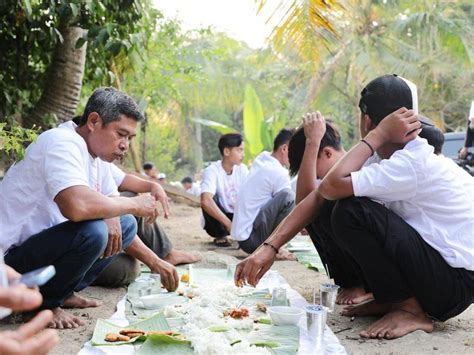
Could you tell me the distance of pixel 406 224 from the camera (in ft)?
9.06

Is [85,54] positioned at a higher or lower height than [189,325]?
higher

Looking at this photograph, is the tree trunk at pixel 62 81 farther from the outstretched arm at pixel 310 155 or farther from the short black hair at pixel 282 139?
the outstretched arm at pixel 310 155

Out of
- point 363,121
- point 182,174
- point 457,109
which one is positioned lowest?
point 182,174

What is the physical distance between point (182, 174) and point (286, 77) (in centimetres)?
829

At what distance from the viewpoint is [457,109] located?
803 inches

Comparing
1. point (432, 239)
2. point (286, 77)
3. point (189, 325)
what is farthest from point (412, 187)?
point (286, 77)

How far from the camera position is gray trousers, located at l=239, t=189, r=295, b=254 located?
17.2 ft

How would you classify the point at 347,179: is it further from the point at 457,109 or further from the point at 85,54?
the point at 457,109

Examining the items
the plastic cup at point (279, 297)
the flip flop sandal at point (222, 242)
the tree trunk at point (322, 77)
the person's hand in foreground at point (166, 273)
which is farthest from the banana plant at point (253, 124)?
the plastic cup at point (279, 297)

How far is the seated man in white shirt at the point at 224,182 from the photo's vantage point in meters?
6.35

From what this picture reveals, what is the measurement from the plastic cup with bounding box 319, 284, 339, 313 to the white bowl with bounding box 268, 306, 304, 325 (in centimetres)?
24

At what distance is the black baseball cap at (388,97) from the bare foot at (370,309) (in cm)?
96

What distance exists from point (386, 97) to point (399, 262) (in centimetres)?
82

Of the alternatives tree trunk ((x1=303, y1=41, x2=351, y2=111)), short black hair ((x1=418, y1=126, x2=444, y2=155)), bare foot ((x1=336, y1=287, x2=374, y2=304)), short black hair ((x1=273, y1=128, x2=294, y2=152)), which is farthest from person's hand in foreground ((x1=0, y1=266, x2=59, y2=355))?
tree trunk ((x1=303, y1=41, x2=351, y2=111))
